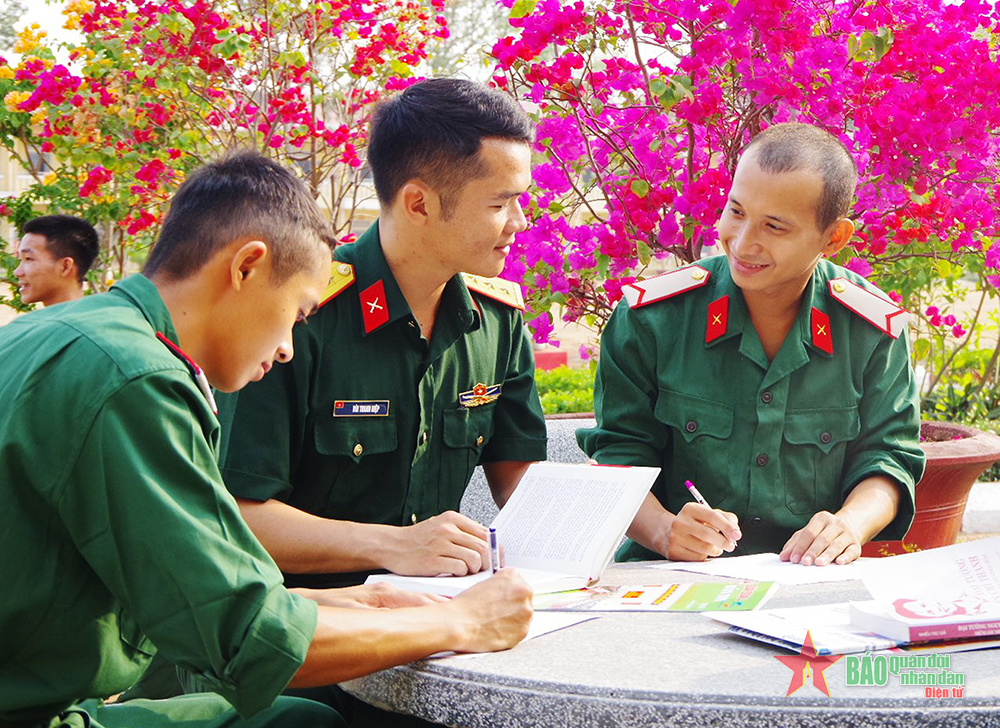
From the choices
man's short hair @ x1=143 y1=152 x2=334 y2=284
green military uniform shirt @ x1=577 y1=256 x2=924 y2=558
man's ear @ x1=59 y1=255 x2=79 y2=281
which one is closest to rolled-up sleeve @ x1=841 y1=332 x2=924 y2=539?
green military uniform shirt @ x1=577 y1=256 x2=924 y2=558

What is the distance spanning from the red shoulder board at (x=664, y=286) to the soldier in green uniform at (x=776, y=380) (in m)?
0.05

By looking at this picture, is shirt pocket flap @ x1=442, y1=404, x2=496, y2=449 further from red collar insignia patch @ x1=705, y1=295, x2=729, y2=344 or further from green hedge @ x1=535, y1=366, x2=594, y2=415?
green hedge @ x1=535, y1=366, x2=594, y2=415

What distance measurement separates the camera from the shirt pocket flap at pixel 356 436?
2.27 metres

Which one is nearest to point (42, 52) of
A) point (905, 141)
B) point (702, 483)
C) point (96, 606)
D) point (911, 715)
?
point (905, 141)

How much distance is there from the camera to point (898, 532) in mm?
2465

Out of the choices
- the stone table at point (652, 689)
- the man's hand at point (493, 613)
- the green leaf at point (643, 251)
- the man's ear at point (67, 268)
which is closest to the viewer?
the stone table at point (652, 689)

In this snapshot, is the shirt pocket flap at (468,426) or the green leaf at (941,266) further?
the green leaf at (941,266)

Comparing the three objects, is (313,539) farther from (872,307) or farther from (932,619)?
(872,307)

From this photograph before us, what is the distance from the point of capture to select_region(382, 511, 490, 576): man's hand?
1892mm

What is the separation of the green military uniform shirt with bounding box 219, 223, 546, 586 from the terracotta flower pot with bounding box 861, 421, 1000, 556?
5.48 ft

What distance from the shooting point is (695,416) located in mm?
2574

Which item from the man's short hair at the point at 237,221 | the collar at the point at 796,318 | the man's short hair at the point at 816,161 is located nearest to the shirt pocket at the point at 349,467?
the man's short hair at the point at 237,221

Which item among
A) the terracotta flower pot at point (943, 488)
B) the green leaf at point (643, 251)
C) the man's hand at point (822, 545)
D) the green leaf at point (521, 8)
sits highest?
the green leaf at point (521, 8)

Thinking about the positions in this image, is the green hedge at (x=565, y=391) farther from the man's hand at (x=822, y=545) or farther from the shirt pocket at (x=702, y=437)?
the man's hand at (x=822, y=545)
